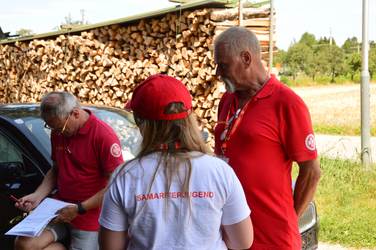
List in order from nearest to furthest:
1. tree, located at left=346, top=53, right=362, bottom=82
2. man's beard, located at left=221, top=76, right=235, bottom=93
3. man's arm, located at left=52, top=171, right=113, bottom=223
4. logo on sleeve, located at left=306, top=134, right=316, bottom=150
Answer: logo on sleeve, located at left=306, top=134, right=316, bottom=150
man's beard, located at left=221, top=76, right=235, bottom=93
man's arm, located at left=52, top=171, right=113, bottom=223
tree, located at left=346, top=53, right=362, bottom=82

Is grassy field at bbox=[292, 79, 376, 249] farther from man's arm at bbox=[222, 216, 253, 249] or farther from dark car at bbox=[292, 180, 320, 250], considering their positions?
man's arm at bbox=[222, 216, 253, 249]

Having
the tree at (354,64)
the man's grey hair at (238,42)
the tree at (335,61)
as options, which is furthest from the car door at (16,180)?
the tree at (335,61)

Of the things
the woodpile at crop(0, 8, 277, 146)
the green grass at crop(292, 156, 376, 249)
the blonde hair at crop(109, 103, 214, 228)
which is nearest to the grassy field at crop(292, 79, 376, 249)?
the green grass at crop(292, 156, 376, 249)

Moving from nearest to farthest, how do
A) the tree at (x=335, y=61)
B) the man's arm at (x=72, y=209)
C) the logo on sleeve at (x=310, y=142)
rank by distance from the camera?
the logo on sleeve at (x=310, y=142) → the man's arm at (x=72, y=209) → the tree at (x=335, y=61)

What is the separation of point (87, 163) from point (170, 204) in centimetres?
125

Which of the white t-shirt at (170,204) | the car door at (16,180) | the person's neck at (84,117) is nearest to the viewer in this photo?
the white t-shirt at (170,204)

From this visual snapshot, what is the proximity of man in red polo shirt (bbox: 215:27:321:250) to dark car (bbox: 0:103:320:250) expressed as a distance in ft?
4.27

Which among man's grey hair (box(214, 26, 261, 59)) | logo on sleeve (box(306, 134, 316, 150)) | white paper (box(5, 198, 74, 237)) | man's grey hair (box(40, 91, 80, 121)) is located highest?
man's grey hair (box(214, 26, 261, 59))

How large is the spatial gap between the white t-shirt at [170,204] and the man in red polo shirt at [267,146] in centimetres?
48

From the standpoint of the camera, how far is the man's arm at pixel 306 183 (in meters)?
1.76

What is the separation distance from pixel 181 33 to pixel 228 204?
5620 mm

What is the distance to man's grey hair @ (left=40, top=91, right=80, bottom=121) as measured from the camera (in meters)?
2.37

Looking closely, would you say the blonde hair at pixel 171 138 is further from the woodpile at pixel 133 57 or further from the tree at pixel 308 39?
the tree at pixel 308 39

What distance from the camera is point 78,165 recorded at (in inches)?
92.7
